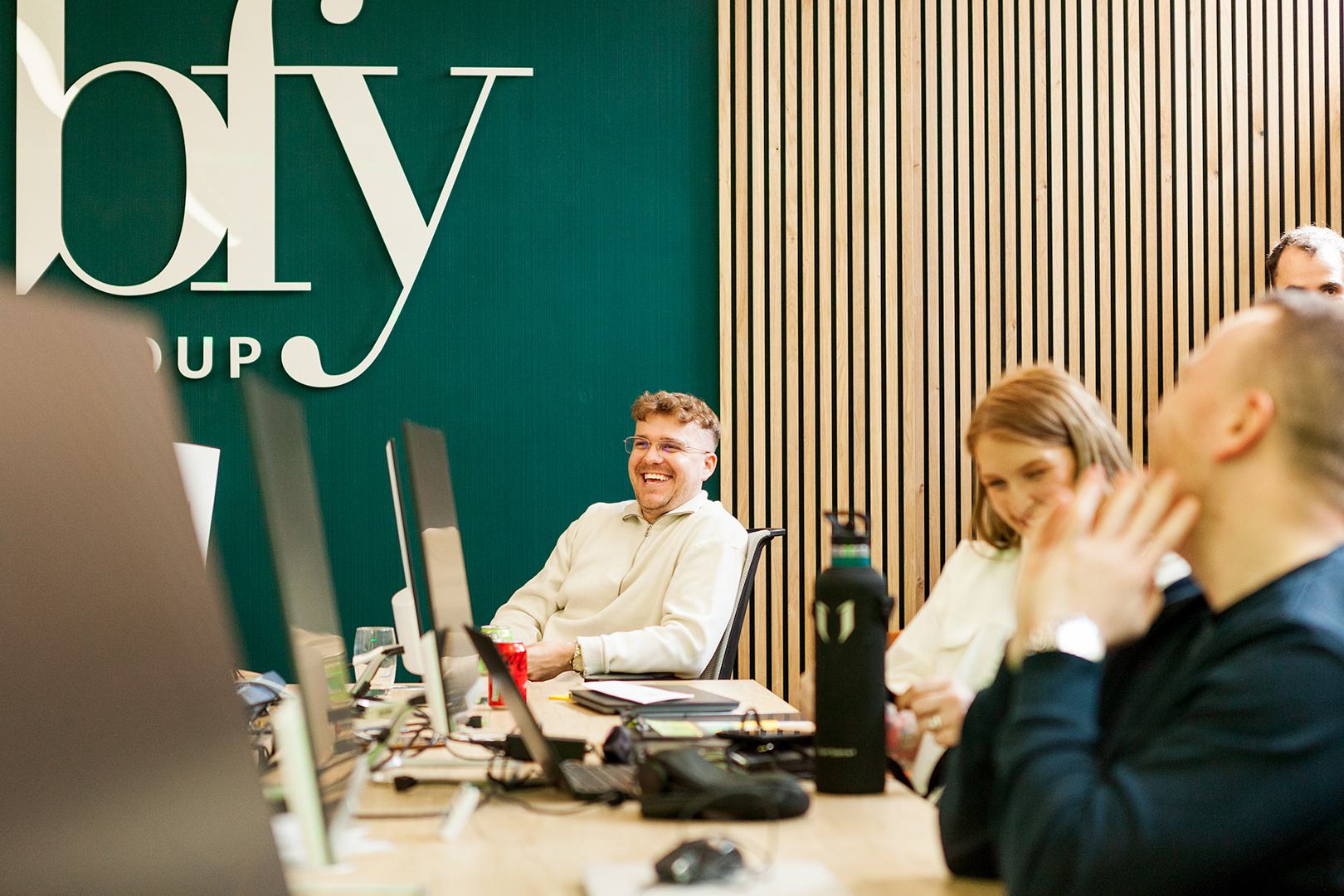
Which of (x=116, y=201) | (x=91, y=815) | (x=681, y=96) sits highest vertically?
(x=681, y=96)

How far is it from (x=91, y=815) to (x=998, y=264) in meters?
5.01

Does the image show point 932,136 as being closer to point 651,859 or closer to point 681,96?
point 681,96

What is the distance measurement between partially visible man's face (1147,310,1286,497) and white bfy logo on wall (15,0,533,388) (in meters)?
4.13

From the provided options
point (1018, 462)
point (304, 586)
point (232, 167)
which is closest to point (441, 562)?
point (304, 586)

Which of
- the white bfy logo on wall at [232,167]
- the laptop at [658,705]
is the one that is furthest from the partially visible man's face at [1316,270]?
the white bfy logo on wall at [232,167]

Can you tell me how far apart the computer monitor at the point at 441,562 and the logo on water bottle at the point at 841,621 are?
592 mm

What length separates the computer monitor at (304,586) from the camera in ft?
3.77

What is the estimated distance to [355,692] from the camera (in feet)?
8.09

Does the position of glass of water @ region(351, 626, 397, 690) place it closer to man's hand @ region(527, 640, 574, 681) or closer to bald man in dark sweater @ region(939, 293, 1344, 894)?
man's hand @ region(527, 640, 574, 681)

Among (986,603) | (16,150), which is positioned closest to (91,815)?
(986,603)

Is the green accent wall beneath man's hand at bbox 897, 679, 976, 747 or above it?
above

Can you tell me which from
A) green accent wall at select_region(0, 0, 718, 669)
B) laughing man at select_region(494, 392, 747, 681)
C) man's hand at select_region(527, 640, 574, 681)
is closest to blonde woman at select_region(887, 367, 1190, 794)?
man's hand at select_region(527, 640, 574, 681)

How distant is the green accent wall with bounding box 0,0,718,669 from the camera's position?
4895mm

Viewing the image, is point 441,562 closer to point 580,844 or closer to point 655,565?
point 580,844
